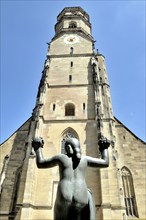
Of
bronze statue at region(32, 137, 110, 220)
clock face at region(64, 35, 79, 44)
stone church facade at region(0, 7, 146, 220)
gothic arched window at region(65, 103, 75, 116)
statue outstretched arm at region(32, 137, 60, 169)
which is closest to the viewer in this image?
bronze statue at region(32, 137, 110, 220)

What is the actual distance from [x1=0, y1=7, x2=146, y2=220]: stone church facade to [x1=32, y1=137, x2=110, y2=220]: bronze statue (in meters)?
8.63

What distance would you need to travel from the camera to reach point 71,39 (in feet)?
76.2

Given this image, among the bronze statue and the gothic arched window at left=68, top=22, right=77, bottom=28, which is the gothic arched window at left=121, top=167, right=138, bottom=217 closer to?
the bronze statue

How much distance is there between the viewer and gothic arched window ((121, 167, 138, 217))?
12.7 m

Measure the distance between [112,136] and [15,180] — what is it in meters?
6.40

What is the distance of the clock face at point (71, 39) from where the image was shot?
22811mm

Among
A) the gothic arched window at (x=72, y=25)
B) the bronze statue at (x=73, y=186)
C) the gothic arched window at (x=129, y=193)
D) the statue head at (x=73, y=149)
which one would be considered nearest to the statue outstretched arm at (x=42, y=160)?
the bronze statue at (x=73, y=186)

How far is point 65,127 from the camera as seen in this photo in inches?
589

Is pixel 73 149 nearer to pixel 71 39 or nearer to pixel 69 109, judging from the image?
pixel 69 109

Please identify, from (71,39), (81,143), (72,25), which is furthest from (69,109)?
(72,25)

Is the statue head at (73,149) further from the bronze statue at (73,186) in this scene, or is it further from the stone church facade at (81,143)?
the stone church facade at (81,143)

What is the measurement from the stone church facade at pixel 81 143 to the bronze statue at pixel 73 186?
340 inches

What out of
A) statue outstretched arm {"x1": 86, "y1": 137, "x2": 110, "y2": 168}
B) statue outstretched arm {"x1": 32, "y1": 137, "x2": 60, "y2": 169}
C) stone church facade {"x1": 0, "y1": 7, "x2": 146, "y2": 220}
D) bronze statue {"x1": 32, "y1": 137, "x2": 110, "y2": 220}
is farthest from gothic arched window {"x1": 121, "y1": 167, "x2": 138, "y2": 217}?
statue outstretched arm {"x1": 32, "y1": 137, "x2": 60, "y2": 169}

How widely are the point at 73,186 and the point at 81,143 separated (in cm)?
1135
